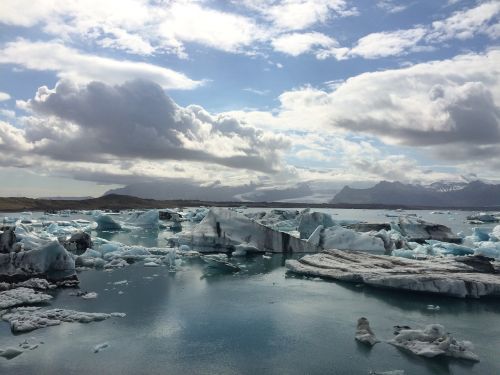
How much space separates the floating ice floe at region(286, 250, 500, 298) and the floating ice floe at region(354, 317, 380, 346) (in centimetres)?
571

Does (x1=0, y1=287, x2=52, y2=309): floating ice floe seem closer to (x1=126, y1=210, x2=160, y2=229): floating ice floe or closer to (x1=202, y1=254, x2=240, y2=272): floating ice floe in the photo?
(x1=202, y1=254, x2=240, y2=272): floating ice floe

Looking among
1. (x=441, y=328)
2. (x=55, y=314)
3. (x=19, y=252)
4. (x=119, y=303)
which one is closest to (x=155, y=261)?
(x=19, y=252)

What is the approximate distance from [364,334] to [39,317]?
348 inches

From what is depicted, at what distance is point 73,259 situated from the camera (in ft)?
68.6

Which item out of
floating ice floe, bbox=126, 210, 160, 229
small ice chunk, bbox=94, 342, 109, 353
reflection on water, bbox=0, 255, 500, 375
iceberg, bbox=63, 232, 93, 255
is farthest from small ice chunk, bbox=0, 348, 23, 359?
floating ice floe, bbox=126, 210, 160, 229

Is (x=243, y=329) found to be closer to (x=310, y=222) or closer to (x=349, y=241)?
(x=349, y=241)

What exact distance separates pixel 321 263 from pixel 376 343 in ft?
32.5

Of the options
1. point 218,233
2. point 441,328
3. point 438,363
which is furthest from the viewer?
point 218,233

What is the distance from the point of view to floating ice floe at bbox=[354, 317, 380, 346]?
11070mm

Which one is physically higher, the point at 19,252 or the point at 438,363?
the point at 19,252

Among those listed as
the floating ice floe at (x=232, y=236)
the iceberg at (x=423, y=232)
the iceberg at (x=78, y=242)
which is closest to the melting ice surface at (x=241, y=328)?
the floating ice floe at (x=232, y=236)

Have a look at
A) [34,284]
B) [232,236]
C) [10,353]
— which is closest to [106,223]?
[232,236]

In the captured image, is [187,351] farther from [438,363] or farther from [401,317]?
[401,317]

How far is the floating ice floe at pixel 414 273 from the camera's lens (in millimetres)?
16234
